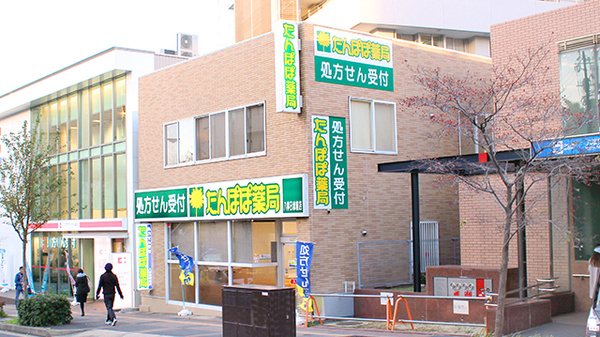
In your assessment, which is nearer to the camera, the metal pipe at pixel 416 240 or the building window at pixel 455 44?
the metal pipe at pixel 416 240

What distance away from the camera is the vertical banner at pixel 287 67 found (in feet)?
55.4

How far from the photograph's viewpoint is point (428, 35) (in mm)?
28828

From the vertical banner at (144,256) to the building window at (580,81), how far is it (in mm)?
15310

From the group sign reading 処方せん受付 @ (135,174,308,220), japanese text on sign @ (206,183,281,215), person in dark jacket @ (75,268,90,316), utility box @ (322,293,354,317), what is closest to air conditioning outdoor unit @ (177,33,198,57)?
sign reading 処方せん受付 @ (135,174,308,220)

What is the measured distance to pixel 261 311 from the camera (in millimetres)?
11469

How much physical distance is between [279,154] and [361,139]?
2544 mm

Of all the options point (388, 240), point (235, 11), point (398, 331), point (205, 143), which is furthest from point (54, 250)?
point (398, 331)

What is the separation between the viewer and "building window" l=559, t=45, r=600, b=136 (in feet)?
47.8

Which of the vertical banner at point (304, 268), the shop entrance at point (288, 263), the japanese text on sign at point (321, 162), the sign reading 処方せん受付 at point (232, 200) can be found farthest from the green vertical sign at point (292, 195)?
the shop entrance at point (288, 263)

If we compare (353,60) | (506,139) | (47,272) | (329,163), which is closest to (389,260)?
(329,163)

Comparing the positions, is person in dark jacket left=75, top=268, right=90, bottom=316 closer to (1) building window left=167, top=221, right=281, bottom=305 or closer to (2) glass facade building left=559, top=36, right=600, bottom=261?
(1) building window left=167, top=221, right=281, bottom=305

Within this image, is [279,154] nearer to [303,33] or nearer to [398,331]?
[303,33]

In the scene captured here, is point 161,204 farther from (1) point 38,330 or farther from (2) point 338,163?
(2) point 338,163

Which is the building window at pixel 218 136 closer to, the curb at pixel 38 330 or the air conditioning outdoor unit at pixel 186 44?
the curb at pixel 38 330
